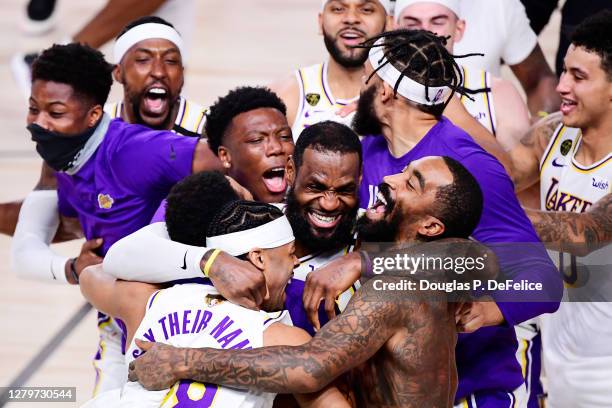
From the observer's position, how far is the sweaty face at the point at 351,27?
595cm

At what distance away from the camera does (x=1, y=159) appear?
9.47 metres

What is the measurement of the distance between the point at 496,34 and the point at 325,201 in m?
2.79

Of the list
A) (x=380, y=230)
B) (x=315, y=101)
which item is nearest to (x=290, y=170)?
(x=380, y=230)

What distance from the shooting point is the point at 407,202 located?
4.12 metres

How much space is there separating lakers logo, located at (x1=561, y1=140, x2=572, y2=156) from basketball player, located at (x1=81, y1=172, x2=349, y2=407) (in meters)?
1.88

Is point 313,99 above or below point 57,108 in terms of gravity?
above

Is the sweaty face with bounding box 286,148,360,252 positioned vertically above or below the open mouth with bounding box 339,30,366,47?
below

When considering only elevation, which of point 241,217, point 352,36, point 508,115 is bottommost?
point 241,217

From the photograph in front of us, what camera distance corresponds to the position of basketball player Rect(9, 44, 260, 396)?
195 inches

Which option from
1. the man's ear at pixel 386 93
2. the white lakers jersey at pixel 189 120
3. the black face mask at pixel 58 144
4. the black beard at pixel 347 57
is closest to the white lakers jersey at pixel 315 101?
the black beard at pixel 347 57

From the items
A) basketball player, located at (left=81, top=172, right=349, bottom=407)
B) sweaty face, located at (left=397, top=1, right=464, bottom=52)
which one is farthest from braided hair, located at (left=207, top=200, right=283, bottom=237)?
sweaty face, located at (left=397, top=1, right=464, bottom=52)

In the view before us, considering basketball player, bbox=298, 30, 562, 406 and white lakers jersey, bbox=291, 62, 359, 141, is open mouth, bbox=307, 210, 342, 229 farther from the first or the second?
white lakers jersey, bbox=291, 62, 359, 141

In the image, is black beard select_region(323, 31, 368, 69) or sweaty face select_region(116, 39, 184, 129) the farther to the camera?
black beard select_region(323, 31, 368, 69)

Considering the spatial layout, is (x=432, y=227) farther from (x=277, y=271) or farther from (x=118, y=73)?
(x=118, y=73)
